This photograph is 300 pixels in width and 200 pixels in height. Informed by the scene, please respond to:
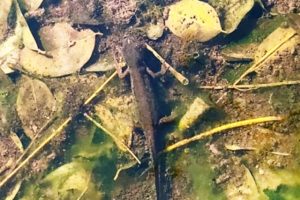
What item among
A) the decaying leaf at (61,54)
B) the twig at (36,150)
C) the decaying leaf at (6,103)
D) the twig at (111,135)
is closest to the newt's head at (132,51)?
the decaying leaf at (61,54)

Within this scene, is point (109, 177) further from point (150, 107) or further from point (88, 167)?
point (150, 107)

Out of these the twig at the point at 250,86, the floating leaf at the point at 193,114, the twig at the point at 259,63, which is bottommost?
the floating leaf at the point at 193,114

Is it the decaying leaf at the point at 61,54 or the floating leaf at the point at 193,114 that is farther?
the decaying leaf at the point at 61,54

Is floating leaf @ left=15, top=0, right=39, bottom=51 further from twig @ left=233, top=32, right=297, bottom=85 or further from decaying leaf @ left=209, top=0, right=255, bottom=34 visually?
twig @ left=233, top=32, right=297, bottom=85

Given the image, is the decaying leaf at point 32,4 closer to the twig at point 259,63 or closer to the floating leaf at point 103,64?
the floating leaf at point 103,64

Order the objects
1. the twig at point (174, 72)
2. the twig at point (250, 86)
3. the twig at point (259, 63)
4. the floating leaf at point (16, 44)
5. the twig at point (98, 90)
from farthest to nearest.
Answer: the floating leaf at point (16, 44)
the twig at point (98, 90)
the twig at point (174, 72)
the twig at point (259, 63)
the twig at point (250, 86)

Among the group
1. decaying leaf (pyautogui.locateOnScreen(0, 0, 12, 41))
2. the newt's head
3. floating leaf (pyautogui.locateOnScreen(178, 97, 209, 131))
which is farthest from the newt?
decaying leaf (pyautogui.locateOnScreen(0, 0, 12, 41))

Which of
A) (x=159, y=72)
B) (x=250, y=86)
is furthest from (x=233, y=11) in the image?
(x=159, y=72)
